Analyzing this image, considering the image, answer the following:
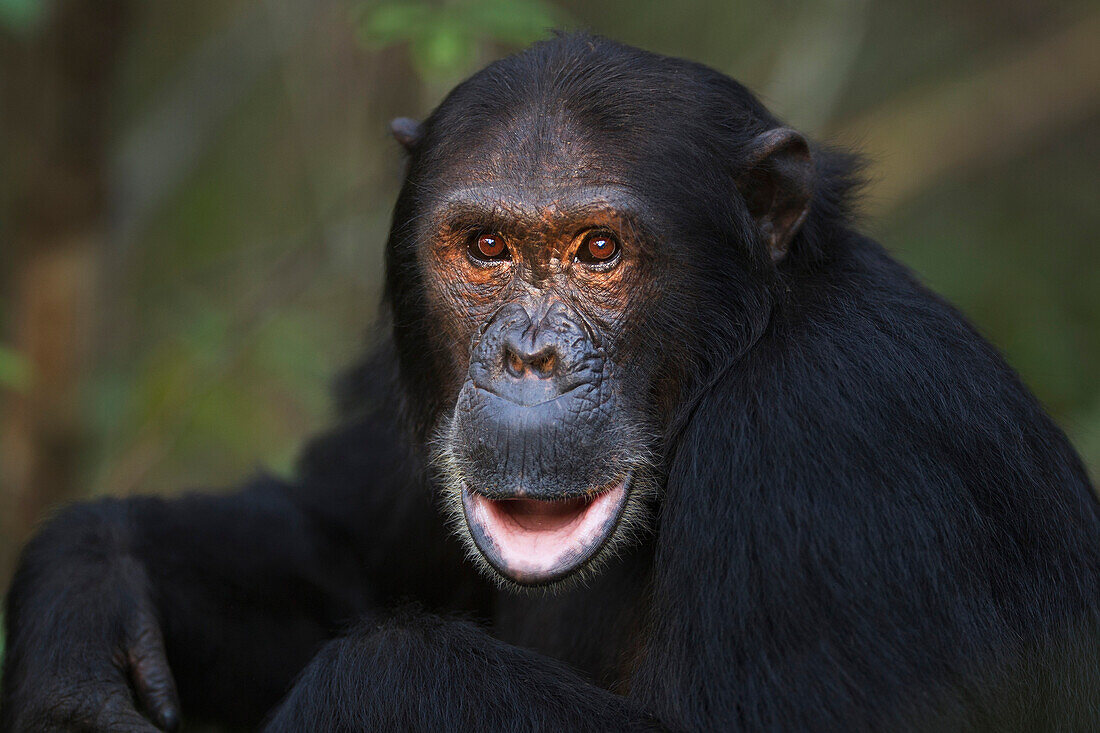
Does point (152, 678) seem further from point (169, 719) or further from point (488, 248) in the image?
point (488, 248)

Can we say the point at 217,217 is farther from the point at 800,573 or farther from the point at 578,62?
the point at 800,573

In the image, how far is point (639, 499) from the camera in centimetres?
423

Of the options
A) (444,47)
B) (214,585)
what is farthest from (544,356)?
(444,47)

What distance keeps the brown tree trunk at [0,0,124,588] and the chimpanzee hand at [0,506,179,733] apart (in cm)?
278

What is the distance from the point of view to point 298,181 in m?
13.3

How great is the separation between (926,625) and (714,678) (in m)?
0.64

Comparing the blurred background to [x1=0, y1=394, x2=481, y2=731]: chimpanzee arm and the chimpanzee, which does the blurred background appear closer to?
[x1=0, y1=394, x2=481, y2=731]: chimpanzee arm

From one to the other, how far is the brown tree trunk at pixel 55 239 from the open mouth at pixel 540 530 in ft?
14.1

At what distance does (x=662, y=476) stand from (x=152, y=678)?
195 centimetres

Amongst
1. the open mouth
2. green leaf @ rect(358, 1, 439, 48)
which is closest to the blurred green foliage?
green leaf @ rect(358, 1, 439, 48)

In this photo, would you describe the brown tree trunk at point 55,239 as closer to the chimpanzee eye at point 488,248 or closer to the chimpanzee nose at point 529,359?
the chimpanzee eye at point 488,248

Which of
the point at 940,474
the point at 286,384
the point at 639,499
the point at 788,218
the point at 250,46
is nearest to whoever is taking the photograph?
the point at 940,474

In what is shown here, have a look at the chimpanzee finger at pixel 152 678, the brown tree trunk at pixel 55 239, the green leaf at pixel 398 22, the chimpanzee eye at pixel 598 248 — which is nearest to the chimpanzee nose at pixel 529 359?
the chimpanzee eye at pixel 598 248

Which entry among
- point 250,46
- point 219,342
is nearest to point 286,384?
point 219,342
